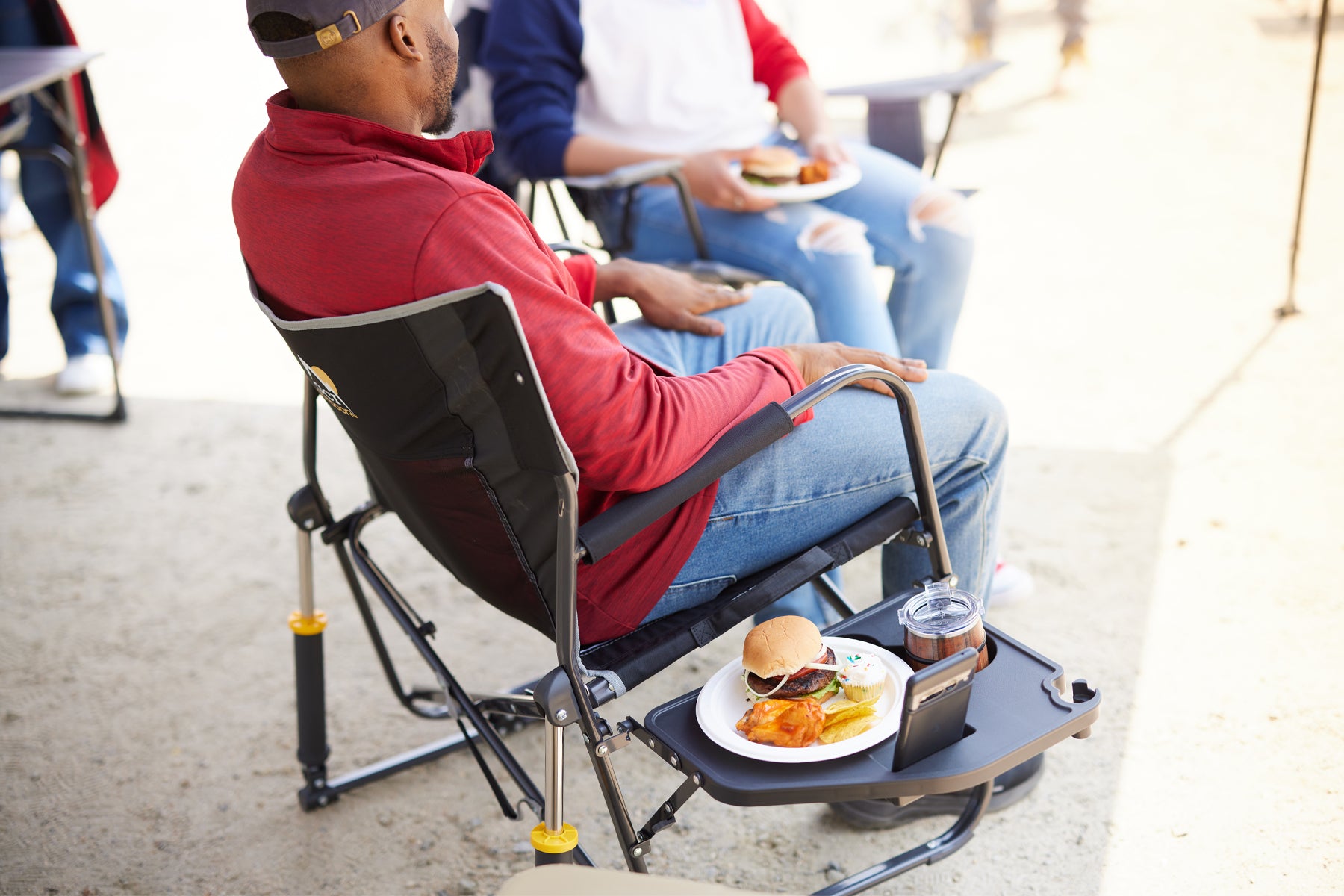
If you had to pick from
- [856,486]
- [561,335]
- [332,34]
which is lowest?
[856,486]

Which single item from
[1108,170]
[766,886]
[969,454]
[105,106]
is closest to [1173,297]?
[1108,170]

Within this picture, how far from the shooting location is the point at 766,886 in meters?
1.75

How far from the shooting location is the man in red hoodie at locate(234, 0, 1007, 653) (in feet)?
4.09

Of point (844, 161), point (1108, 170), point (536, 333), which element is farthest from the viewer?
point (1108, 170)

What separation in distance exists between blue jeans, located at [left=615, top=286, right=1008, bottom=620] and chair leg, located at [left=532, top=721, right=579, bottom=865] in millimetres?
241

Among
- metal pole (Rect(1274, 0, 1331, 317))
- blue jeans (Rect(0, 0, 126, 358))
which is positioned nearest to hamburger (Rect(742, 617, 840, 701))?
metal pole (Rect(1274, 0, 1331, 317))

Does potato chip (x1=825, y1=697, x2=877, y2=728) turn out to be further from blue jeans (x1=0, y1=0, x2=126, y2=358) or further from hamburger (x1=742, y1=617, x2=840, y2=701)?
blue jeans (x1=0, y1=0, x2=126, y2=358)

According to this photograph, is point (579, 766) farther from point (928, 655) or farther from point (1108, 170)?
point (1108, 170)

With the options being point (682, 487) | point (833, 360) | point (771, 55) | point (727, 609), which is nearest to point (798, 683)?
point (727, 609)

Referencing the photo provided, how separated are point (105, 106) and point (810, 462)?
23.4 ft

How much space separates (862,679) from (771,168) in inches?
54.7

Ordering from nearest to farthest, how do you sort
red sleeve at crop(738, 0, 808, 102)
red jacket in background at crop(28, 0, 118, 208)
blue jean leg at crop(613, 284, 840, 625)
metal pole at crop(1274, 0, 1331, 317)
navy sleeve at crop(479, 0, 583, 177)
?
blue jean leg at crop(613, 284, 840, 625) < navy sleeve at crop(479, 0, 583, 177) < red sleeve at crop(738, 0, 808, 102) < metal pole at crop(1274, 0, 1331, 317) < red jacket in background at crop(28, 0, 118, 208)

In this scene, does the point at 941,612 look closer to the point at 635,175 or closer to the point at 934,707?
the point at 934,707

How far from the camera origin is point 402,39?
4.36ft
